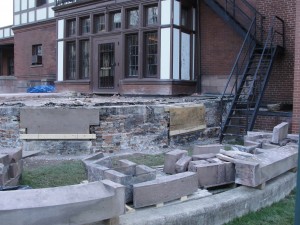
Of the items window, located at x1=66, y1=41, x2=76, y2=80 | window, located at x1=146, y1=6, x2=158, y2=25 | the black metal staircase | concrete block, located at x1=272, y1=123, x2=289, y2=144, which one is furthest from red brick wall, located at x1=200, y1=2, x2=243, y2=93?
concrete block, located at x1=272, y1=123, x2=289, y2=144

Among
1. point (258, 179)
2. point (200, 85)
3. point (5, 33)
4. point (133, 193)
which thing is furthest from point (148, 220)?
point (5, 33)

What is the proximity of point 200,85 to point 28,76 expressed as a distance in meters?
12.8

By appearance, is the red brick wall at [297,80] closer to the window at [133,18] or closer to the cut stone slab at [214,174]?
the cut stone slab at [214,174]

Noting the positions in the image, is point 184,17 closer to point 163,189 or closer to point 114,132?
point 114,132

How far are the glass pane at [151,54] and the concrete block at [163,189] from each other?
11.0 m

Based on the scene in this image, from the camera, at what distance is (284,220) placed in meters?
4.96

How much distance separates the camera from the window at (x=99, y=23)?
57.5ft

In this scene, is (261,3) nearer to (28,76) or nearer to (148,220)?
(148,220)

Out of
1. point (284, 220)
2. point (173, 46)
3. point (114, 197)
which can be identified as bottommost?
point (284, 220)

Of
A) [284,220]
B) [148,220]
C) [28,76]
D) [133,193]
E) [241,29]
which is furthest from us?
[28,76]

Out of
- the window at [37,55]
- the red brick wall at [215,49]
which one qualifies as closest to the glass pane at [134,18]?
the red brick wall at [215,49]

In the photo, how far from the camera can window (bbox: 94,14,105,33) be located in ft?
57.5

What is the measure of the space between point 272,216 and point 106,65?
43.5ft

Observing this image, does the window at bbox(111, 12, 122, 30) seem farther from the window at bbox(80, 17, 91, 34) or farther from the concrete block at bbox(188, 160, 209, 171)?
the concrete block at bbox(188, 160, 209, 171)
